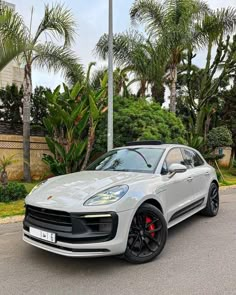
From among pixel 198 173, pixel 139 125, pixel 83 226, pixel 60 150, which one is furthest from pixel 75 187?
pixel 139 125

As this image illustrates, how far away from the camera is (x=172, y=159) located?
521 centimetres

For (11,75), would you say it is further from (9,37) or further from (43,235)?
(43,235)

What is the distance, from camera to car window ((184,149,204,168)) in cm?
583

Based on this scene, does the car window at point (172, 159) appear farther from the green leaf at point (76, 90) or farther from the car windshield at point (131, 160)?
the green leaf at point (76, 90)

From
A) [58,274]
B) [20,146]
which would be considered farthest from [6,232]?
[20,146]

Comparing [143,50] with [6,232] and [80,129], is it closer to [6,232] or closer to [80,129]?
[80,129]

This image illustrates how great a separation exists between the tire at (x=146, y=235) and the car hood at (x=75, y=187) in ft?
1.50

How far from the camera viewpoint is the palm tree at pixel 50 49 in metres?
9.42

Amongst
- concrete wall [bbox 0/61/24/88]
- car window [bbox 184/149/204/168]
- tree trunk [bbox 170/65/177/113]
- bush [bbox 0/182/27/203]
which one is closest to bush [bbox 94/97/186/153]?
tree trunk [bbox 170/65/177/113]

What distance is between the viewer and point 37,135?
11938mm

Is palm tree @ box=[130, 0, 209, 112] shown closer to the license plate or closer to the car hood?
the car hood

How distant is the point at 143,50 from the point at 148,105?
2.69m

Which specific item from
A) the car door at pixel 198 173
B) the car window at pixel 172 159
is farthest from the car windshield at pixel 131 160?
the car door at pixel 198 173

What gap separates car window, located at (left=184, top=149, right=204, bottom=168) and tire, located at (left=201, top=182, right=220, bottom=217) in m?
0.63
